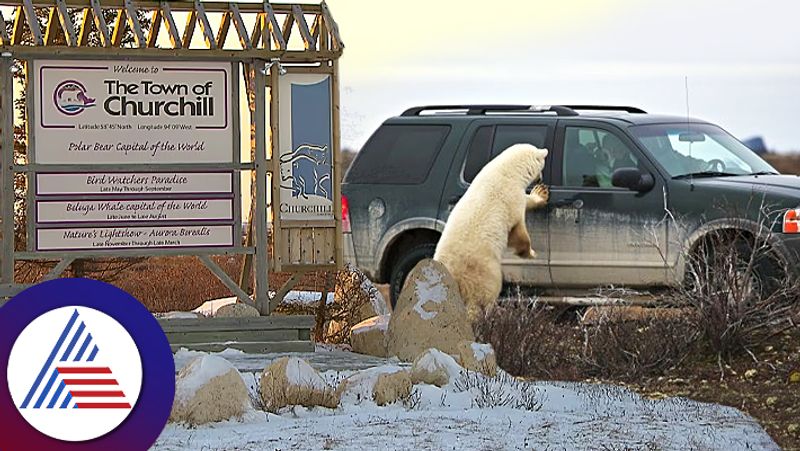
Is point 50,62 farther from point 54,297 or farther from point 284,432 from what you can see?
point 54,297

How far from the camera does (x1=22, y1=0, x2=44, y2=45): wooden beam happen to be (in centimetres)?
1236

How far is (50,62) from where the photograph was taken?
1256 cm

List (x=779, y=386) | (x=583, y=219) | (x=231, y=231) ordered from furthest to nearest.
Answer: (x=583, y=219), (x=231, y=231), (x=779, y=386)

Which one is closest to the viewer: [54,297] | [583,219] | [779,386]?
[54,297]

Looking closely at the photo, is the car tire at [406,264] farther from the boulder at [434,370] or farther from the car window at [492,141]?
the boulder at [434,370]

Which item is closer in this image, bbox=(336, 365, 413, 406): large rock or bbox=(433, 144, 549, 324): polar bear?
bbox=(336, 365, 413, 406): large rock

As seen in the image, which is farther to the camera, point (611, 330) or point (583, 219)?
point (583, 219)

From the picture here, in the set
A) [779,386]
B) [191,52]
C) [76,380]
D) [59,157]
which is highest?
[191,52]

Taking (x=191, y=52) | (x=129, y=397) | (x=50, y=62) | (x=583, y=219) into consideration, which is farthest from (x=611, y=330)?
(x=129, y=397)

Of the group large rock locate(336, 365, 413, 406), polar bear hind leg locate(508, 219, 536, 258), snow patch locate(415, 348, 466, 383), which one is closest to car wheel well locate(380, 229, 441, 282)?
polar bear hind leg locate(508, 219, 536, 258)

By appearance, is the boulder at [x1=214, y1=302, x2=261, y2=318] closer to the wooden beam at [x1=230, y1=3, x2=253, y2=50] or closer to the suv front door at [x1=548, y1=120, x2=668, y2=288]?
the wooden beam at [x1=230, y1=3, x2=253, y2=50]

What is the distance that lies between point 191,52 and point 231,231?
148cm

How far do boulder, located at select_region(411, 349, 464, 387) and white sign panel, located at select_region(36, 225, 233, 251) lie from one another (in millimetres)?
3161

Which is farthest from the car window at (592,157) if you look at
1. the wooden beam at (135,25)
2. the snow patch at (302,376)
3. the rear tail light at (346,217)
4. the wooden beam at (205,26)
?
the snow patch at (302,376)
